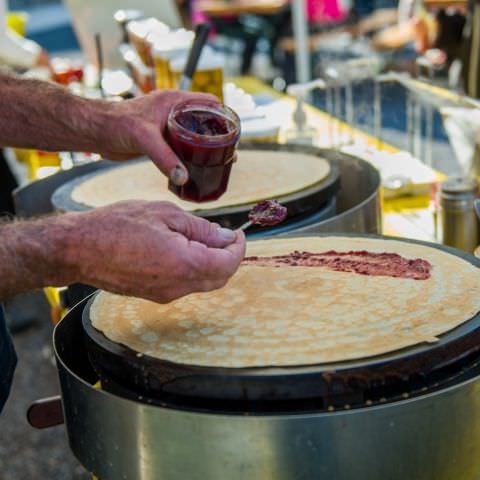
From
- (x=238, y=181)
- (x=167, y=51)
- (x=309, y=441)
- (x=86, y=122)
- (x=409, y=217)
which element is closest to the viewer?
(x=309, y=441)

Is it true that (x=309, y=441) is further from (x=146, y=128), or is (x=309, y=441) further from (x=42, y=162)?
(x=42, y=162)

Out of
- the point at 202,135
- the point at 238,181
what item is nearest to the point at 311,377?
the point at 202,135

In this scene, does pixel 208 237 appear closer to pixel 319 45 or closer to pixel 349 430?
pixel 349 430

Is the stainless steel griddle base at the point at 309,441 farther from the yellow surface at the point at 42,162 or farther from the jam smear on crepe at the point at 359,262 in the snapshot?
the yellow surface at the point at 42,162

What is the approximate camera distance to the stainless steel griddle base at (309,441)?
3.05 ft

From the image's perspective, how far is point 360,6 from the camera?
1208 centimetres

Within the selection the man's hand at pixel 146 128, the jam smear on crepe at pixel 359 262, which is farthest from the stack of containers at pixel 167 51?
the jam smear on crepe at pixel 359 262

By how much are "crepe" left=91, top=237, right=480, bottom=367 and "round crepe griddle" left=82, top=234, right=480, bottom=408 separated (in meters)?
0.02

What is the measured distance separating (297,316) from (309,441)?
23 cm

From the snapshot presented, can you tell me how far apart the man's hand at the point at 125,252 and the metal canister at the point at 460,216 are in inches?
33.3

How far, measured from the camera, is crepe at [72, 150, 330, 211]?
1754 millimetres

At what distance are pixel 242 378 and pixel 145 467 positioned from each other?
0.17 metres

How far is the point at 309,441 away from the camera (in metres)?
0.93

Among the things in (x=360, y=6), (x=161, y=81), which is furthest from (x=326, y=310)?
(x=360, y=6)
